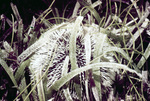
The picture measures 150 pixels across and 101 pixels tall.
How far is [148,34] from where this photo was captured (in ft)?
2.45

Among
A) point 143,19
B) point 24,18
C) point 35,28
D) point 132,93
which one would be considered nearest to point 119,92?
point 132,93

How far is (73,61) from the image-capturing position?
1.93ft

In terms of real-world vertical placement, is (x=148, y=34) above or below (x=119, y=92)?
above

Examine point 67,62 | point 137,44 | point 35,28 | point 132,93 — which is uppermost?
point 35,28

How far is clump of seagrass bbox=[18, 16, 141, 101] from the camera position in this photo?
1.92 ft

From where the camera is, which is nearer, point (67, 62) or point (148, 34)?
point (67, 62)

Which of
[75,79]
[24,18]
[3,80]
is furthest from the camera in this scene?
[24,18]

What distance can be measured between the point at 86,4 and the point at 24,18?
352mm

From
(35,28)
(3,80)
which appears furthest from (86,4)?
(3,80)

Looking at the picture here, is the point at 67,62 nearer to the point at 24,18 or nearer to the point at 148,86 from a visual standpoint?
the point at 148,86

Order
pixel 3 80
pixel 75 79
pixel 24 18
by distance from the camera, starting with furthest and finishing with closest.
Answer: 1. pixel 24 18
2. pixel 3 80
3. pixel 75 79

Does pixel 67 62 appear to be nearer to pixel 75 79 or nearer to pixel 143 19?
pixel 75 79

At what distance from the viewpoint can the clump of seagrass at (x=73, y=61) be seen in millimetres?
586

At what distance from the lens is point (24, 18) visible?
92 centimetres
